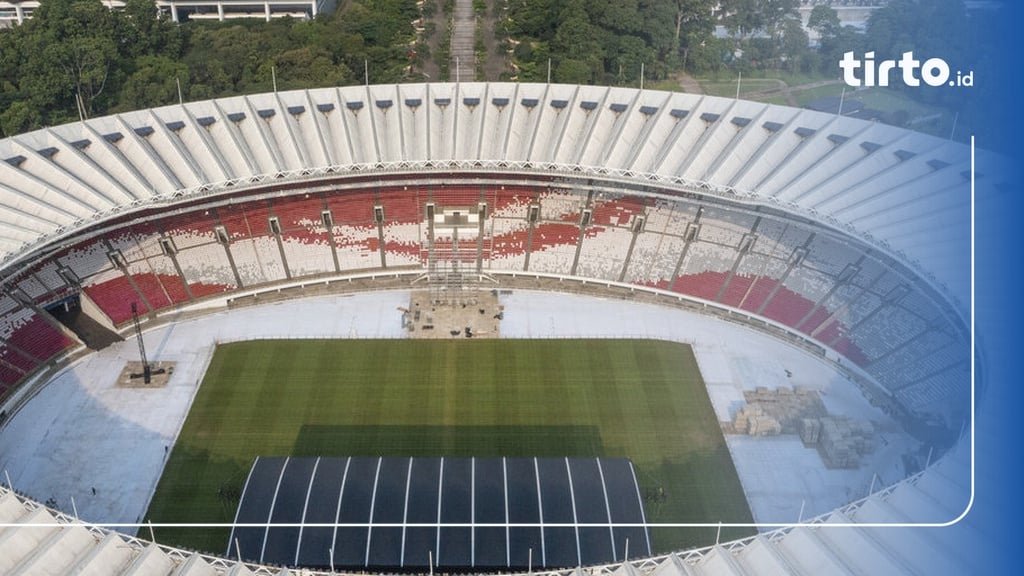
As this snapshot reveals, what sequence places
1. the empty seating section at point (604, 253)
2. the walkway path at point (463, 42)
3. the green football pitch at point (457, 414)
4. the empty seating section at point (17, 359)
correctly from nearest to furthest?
the green football pitch at point (457, 414), the empty seating section at point (17, 359), the empty seating section at point (604, 253), the walkway path at point (463, 42)

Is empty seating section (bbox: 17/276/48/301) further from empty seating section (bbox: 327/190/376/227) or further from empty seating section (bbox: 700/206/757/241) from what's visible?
empty seating section (bbox: 700/206/757/241)

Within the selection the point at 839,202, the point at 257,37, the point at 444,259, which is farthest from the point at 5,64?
the point at 839,202

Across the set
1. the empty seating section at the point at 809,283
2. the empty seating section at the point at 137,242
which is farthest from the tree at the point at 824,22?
the empty seating section at the point at 137,242

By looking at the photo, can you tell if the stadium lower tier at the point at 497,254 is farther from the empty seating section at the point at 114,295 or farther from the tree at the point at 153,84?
the tree at the point at 153,84

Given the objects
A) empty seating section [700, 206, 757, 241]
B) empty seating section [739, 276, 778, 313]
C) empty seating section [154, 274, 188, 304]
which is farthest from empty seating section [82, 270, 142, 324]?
empty seating section [739, 276, 778, 313]

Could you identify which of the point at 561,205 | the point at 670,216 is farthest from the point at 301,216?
the point at 670,216

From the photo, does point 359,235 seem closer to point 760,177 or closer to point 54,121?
point 760,177
